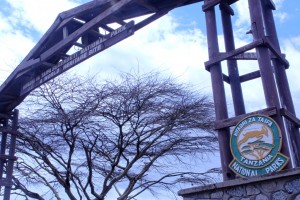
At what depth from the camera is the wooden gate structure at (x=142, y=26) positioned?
596cm

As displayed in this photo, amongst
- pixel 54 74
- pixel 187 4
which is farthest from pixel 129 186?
pixel 187 4

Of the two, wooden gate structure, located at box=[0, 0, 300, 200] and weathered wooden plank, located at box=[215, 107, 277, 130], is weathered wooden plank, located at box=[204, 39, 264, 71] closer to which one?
wooden gate structure, located at box=[0, 0, 300, 200]

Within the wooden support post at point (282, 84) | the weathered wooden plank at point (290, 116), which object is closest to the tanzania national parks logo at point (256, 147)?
the weathered wooden plank at point (290, 116)

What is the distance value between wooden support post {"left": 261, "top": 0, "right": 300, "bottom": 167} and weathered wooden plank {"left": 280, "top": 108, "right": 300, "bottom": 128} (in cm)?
7

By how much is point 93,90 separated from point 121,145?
152 cm

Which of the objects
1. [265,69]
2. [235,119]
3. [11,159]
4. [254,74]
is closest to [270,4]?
[254,74]

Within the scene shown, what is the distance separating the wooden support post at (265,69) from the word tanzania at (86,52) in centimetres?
233

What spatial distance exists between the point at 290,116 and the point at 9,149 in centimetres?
686

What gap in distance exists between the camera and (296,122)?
20.2 feet

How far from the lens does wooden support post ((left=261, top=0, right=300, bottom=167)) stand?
6.17 metres

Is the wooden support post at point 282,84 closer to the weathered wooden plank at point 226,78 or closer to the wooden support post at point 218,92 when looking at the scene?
the weathered wooden plank at point 226,78

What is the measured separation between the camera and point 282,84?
665cm

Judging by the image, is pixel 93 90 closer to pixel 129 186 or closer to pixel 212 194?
pixel 129 186

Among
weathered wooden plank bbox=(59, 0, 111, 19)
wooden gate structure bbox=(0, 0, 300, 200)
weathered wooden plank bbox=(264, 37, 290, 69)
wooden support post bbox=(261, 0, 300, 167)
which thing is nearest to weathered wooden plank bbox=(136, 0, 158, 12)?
wooden gate structure bbox=(0, 0, 300, 200)
